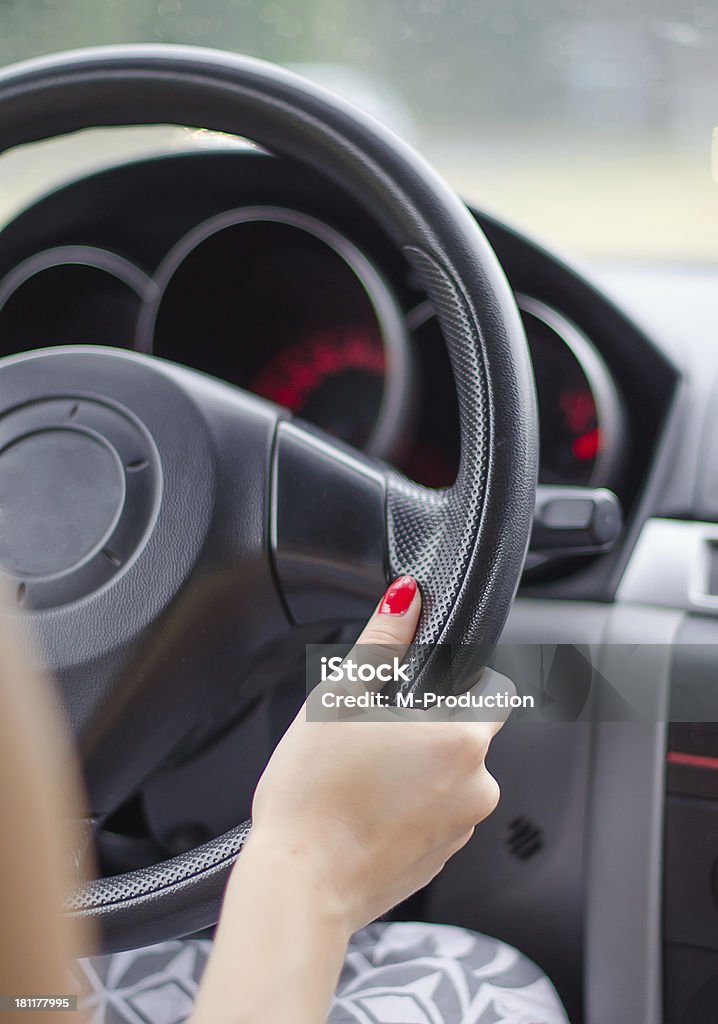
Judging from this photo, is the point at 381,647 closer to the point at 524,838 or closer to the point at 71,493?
the point at 71,493

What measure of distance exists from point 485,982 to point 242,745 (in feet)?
1.02

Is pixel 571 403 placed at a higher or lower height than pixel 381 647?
higher

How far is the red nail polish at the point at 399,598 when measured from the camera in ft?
2.42

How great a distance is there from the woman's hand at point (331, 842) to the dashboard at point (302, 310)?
0.63 metres

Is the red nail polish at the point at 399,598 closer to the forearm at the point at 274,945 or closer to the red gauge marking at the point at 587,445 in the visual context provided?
the forearm at the point at 274,945

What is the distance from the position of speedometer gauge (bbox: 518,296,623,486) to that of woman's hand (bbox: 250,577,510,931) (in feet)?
2.03

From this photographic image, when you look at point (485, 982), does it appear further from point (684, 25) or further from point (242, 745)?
point (684, 25)

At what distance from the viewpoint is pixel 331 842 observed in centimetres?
63

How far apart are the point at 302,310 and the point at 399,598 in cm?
71

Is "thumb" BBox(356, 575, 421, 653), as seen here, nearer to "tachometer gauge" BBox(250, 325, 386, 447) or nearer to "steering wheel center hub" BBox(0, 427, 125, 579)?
"steering wheel center hub" BBox(0, 427, 125, 579)

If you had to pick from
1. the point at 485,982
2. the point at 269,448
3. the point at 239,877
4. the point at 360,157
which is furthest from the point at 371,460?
the point at 485,982

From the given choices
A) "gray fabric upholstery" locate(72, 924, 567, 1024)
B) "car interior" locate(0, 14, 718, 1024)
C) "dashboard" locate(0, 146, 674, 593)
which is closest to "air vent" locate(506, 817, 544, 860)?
"car interior" locate(0, 14, 718, 1024)

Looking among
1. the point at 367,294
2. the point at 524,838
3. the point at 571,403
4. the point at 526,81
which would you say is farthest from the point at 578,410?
the point at 526,81

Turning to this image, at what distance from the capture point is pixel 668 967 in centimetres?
107
